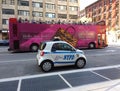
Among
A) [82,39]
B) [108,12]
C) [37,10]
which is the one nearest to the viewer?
[82,39]

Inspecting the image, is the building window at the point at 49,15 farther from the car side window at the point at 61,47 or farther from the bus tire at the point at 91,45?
the car side window at the point at 61,47

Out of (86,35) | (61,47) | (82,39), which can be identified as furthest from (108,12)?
(61,47)

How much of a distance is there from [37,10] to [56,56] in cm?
4359

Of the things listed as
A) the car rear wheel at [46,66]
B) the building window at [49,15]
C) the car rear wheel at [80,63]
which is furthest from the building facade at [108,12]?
the car rear wheel at [46,66]

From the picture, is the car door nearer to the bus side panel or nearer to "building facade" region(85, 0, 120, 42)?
the bus side panel

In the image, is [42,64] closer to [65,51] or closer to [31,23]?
[65,51]

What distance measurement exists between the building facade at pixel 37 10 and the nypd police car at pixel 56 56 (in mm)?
37900

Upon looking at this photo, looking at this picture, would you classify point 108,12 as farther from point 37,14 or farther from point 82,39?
point 82,39

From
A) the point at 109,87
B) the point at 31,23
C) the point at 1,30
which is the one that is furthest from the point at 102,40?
the point at 1,30

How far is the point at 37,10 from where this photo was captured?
51469 millimetres

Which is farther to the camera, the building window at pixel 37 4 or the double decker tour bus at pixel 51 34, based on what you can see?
the building window at pixel 37 4

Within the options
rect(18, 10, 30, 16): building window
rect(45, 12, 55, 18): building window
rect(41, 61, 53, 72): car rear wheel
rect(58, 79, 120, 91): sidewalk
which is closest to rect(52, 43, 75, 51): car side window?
rect(41, 61, 53, 72): car rear wheel

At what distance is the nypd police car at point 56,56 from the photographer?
9528mm

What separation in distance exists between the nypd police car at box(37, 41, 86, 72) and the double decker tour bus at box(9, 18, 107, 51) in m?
10.6
